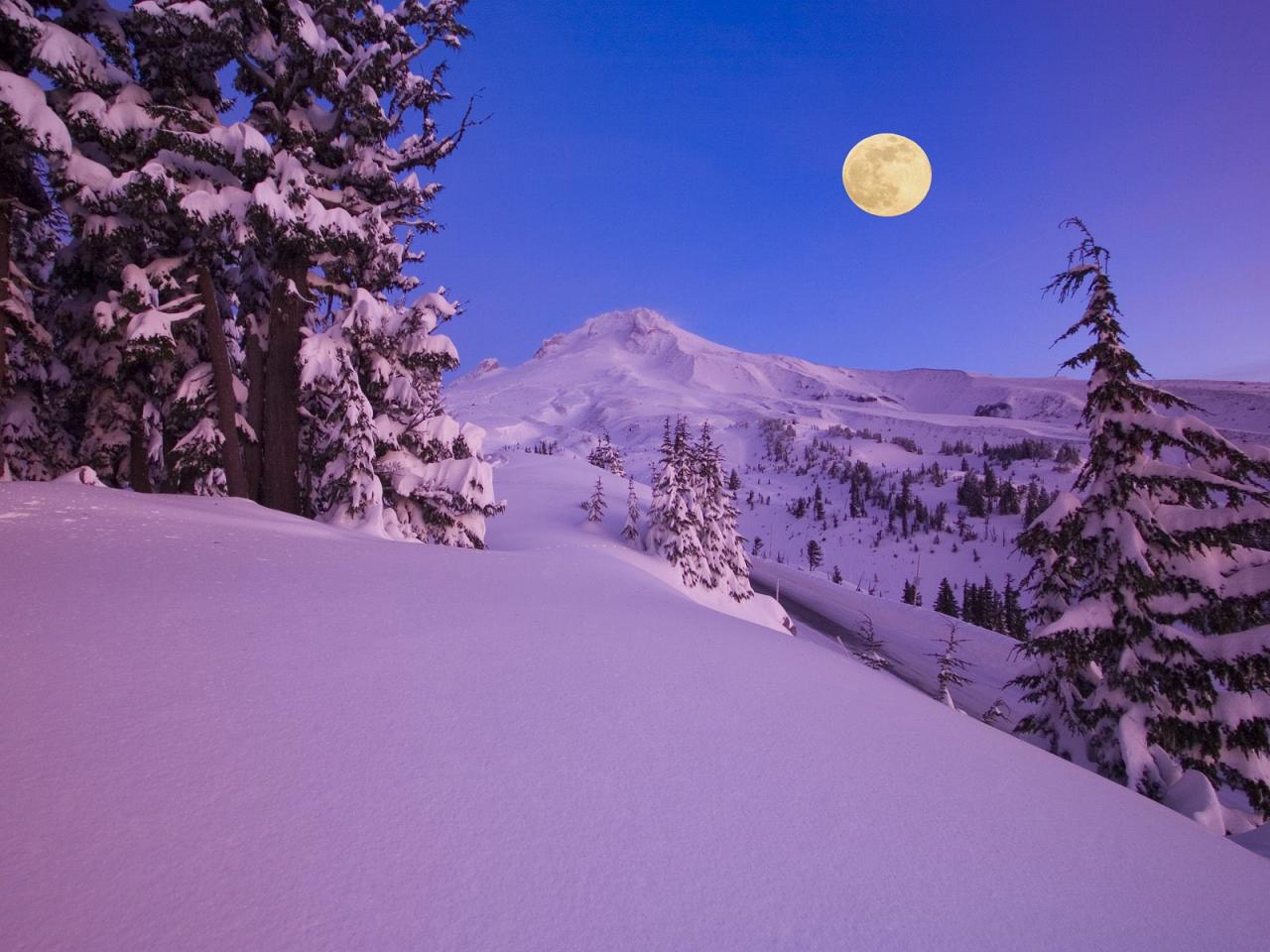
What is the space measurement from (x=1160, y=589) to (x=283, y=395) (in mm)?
16653

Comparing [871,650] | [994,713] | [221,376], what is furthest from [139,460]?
[871,650]

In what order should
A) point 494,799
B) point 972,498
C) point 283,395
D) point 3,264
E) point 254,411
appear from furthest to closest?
point 972,498 → point 254,411 → point 283,395 → point 3,264 → point 494,799

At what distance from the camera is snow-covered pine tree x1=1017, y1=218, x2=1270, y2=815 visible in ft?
28.8

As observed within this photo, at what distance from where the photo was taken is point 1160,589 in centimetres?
917

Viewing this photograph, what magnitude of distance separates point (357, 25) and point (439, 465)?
29.5ft

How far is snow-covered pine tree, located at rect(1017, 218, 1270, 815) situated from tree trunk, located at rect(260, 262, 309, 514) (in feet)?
48.0

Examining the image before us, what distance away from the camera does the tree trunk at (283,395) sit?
36.7 ft

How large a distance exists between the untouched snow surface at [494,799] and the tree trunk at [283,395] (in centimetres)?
594

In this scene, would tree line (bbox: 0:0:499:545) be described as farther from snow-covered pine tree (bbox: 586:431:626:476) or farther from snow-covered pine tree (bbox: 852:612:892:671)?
snow-covered pine tree (bbox: 586:431:626:476)

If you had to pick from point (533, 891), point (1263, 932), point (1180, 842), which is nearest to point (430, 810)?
point (533, 891)

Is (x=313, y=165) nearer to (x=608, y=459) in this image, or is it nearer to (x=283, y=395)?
(x=283, y=395)

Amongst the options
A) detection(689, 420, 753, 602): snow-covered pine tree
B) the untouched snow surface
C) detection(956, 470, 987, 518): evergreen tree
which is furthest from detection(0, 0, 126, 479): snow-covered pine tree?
detection(956, 470, 987, 518): evergreen tree

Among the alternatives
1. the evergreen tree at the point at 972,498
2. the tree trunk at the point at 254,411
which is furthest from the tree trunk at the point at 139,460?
the evergreen tree at the point at 972,498

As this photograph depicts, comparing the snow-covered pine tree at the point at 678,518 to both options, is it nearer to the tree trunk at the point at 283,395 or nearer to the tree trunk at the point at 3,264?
the tree trunk at the point at 283,395
